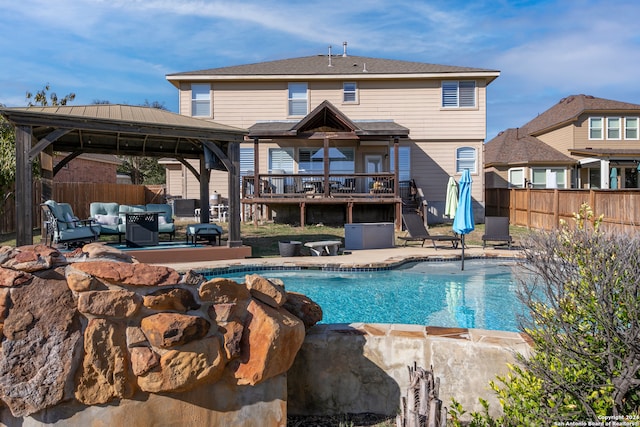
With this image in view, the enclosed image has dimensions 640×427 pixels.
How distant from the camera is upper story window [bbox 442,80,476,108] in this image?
67.4ft

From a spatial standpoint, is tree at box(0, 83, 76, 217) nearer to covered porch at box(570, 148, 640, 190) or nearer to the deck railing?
the deck railing

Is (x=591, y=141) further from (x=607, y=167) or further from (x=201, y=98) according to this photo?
(x=201, y=98)

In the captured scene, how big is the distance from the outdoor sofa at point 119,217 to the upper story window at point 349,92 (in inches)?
417

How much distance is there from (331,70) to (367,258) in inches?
482

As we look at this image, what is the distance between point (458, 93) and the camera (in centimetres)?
2062

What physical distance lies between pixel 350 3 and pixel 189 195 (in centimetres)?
1121

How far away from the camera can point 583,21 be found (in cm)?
2017

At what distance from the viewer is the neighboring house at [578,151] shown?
26.2 metres

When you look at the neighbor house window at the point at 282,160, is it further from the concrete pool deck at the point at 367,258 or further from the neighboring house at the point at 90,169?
the neighboring house at the point at 90,169

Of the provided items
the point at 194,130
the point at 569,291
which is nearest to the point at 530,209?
the point at 194,130

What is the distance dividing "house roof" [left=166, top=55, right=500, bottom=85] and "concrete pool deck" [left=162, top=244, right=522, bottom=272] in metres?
9.73

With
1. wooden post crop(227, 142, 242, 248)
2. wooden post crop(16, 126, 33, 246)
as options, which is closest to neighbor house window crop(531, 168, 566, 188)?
wooden post crop(227, 142, 242, 248)

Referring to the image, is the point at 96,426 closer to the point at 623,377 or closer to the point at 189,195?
the point at 623,377

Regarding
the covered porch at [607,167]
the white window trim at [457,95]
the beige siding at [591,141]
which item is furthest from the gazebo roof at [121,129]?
the beige siding at [591,141]
